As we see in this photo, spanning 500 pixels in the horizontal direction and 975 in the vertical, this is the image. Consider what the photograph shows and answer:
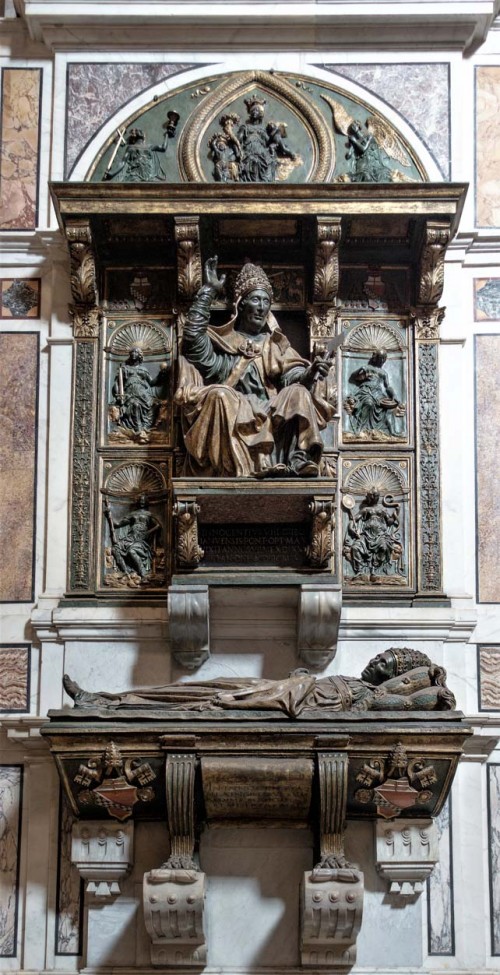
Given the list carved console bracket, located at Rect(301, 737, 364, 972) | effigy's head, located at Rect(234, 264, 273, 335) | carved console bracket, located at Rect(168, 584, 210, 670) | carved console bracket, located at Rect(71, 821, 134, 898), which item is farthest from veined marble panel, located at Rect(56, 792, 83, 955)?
effigy's head, located at Rect(234, 264, 273, 335)

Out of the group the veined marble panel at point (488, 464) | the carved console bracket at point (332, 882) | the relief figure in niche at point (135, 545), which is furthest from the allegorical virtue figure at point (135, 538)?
the veined marble panel at point (488, 464)

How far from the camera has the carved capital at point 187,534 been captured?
369 inches

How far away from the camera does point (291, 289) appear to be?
10258 millimetres

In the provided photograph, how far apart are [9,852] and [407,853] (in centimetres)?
232

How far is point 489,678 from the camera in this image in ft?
32.0

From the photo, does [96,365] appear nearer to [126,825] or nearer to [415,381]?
[415,381]

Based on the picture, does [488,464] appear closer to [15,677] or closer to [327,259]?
[327,259]

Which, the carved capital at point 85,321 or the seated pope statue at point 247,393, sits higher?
the carved capital at point 85,321

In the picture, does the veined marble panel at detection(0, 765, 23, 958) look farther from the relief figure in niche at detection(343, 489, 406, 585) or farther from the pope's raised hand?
the pope's raised hand

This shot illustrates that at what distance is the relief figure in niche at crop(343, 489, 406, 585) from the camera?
9.84 metres

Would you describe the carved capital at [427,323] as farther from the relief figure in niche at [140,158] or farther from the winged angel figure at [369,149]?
the relief figure in niche at [140,158]

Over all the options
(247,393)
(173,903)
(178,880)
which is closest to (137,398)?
(247,393)

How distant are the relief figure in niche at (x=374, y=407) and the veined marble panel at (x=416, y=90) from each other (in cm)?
156

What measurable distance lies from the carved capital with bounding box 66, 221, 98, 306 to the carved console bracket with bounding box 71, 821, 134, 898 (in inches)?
126
